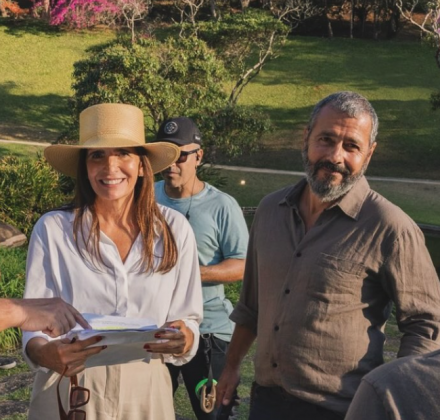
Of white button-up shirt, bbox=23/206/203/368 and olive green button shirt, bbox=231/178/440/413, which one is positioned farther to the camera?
white button-up shirt, bbox=23/206/203/368

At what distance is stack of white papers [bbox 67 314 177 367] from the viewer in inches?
105

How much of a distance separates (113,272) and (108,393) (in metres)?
0.42

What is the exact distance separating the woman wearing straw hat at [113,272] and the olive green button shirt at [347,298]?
37 cm

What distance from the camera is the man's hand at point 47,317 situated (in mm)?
2658

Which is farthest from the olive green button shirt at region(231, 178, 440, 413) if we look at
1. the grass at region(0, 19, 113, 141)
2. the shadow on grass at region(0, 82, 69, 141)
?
the grass at region(0, 19, 113, 141)

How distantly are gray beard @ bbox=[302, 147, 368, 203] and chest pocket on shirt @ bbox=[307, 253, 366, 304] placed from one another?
21 centimetres

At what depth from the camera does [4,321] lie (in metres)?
2.65

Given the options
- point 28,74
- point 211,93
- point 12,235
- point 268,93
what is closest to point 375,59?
point 268,93

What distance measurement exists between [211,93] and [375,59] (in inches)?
686

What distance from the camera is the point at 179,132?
4570 millimetres

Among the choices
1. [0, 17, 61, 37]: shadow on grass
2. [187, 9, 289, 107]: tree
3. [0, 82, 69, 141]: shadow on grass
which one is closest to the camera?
[187, 9, 289, 107]: tree

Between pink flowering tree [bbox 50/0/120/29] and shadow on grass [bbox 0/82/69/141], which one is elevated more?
pink flowering tree [bbox 50/0/120/29]

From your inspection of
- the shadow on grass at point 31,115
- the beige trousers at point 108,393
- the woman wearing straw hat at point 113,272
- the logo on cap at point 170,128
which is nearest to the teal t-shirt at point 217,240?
the logo on cap at point 170,128

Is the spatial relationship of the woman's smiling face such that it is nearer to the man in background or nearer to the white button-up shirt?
the white button-up shirt
